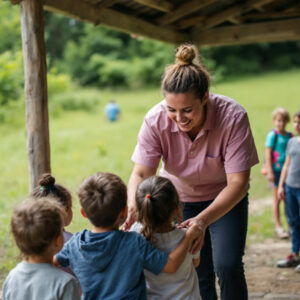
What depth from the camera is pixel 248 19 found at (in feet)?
19.2

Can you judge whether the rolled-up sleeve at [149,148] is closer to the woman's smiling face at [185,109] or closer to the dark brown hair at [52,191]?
the woman's smiling face at [185,109]

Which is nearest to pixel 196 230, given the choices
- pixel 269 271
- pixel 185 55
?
pixel 185 55

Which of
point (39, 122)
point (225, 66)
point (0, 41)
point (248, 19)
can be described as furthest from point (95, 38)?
point (39, 122)

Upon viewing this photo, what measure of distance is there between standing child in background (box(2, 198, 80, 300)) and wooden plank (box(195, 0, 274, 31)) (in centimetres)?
388

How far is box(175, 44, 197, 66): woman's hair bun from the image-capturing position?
242 cm

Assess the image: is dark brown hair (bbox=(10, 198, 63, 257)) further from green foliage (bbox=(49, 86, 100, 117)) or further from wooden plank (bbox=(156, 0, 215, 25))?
green foliage (bbox=(49, 86, 100, 117))

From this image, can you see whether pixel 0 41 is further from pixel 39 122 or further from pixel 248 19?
pixel 39 122

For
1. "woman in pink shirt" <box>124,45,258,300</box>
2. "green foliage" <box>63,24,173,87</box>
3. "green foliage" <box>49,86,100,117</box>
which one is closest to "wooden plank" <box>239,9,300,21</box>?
"woman in pink shirt" <box>124,45,258,300</box>

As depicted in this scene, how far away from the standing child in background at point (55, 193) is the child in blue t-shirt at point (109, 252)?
0.35 m

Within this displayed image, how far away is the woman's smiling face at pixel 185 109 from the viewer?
7.66ft

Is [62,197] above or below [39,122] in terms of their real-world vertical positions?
below

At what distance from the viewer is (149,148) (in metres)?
2.60

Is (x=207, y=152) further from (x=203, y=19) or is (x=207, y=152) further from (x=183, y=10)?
(x=203, y=19)

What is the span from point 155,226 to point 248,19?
14.7 ft
